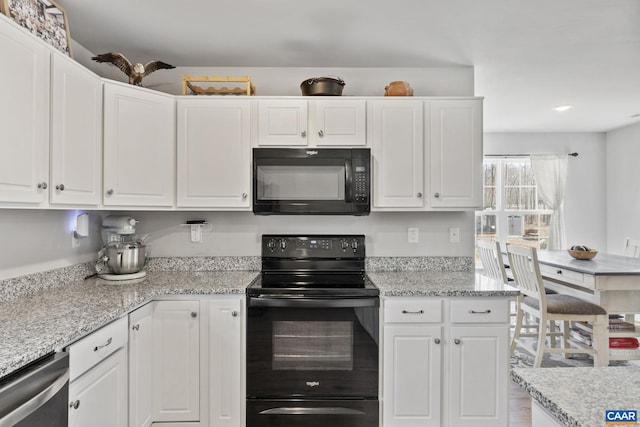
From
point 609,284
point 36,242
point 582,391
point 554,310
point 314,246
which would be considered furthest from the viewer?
point 554,310

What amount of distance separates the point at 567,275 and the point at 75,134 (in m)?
3.82

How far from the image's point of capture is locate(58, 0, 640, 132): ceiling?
193 cm

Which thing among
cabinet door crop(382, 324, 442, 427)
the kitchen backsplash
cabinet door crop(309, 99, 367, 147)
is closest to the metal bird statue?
cabinet door crop(309, 99, 367, 147)

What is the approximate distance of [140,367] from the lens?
1.93 m

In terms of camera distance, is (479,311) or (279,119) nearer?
(479,311)

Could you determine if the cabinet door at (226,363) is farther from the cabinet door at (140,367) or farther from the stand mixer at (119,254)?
the stand mixer at (119,254)

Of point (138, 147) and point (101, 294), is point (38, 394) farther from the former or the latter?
point (138, 147)

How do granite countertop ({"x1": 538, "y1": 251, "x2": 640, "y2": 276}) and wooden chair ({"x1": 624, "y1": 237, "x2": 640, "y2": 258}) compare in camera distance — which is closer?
granite countertop ({"x1": 538, "y1": 251, "x2": 640, "y2": 276})

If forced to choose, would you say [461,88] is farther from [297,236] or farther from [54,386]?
[54,386]

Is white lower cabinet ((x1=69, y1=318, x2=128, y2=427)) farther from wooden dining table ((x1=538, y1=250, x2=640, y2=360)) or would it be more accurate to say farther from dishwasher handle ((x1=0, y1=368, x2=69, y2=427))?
wooden dining table ((x1=538, y1=250, x2=640, y2=360))

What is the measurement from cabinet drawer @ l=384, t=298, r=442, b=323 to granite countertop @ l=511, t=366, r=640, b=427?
1140 mm

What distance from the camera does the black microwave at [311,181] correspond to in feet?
7.78

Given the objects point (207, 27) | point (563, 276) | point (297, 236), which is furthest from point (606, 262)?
→ point (207, 27)

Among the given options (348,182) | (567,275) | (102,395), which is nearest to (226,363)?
(102,395)
